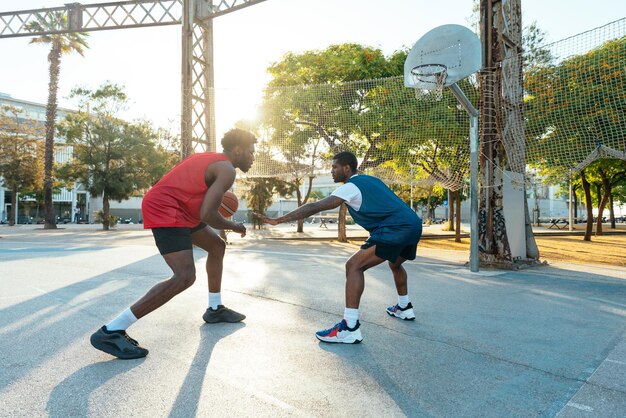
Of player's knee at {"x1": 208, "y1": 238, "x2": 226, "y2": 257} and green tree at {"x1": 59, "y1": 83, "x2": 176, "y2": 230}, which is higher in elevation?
green tree at {"x1": 59, "y1": 83, "x2": 176, "y2": 230}

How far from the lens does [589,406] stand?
230 centimetres

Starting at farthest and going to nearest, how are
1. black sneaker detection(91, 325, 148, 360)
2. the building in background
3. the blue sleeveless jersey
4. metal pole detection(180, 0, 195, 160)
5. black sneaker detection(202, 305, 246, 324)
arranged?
the building in background
metal pole detection(180, 0, 195, 160)
black sneaker detection(202, 305, 246, 324)
the blue sleeveless jersey
black sneaker detection(91, 325, 148, 360)

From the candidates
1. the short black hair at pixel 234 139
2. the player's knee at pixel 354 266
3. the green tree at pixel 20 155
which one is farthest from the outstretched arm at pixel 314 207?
the green tree at pixel 20 155

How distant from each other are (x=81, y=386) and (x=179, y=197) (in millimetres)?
1408

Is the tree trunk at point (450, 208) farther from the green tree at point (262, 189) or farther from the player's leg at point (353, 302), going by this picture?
the player's leg at point (353, 302)

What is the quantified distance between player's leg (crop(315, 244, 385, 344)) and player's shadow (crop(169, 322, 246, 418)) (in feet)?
2.71

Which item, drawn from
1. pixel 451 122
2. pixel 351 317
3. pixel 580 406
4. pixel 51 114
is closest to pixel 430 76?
pixel 351 317

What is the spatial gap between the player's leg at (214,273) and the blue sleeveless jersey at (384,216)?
1.32m

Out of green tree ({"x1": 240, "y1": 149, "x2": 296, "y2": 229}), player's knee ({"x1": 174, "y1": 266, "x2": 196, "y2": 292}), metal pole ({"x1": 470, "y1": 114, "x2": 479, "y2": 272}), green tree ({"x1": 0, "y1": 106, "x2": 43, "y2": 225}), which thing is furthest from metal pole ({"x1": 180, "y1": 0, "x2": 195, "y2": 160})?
green tree ({"x1": 0, "y1": 106, "x2": 43, "y2": 225})

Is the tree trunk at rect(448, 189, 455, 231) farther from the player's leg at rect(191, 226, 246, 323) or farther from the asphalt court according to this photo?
the player's leg at rect(191, 226, 246, 323)

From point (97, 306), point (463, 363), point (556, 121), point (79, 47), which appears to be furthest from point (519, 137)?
point (79, 47)

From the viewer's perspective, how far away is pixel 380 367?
292 cm

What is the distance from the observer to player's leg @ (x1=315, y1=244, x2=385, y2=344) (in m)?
3.47

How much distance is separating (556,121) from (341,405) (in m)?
10.6
